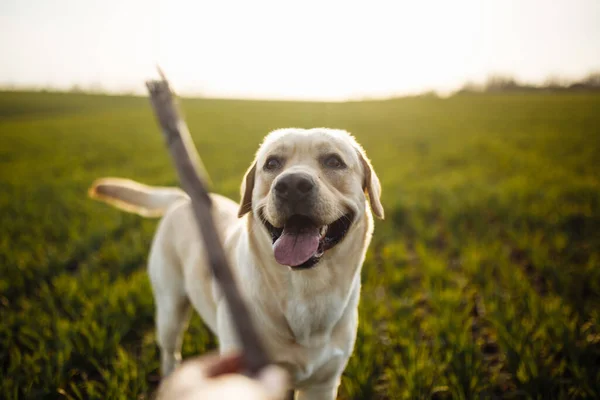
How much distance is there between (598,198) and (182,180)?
837 cm

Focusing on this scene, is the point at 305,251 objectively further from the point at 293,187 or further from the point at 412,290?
the point at 412,290

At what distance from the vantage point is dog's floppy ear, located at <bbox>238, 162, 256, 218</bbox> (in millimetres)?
2463

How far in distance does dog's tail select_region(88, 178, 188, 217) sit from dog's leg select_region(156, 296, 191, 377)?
922 millimetres

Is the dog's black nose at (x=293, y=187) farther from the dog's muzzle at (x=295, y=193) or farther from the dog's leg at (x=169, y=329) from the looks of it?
the dog's leg at (x=169, y=329)

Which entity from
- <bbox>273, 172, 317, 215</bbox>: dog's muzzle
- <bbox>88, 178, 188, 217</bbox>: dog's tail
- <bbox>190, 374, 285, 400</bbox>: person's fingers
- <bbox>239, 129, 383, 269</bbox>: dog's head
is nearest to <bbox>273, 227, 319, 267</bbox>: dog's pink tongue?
<bbox>239, 129, 383, 269</bbox>: dog's head

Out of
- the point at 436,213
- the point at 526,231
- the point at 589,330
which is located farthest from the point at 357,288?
the point at 436,213

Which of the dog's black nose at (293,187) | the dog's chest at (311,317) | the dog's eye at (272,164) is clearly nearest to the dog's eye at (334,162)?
the dog's eye at (272,164)

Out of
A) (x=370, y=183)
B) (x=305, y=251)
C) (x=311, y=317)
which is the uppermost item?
(x=370, y=183)

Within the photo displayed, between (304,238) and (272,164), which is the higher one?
(272,164)

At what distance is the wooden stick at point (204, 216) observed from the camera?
2.01ft

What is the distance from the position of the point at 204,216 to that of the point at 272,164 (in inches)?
66.4

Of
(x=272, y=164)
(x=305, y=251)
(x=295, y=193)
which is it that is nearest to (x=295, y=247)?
(x=305, y=251)

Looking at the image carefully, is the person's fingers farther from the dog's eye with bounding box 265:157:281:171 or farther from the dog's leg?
the dog's leg

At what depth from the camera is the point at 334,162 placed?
Answer: 2.38 m
